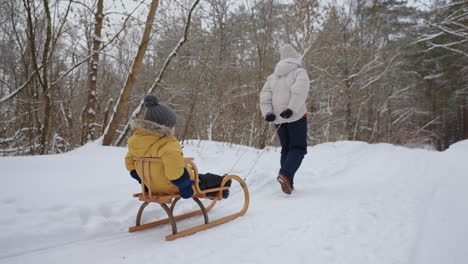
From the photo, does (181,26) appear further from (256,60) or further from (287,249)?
(287,249)

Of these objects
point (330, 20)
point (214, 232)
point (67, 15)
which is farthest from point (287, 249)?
point (330, 20)

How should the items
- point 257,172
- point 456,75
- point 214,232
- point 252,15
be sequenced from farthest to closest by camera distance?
point 456,75
point 252,15
point 257,172
point 214,232

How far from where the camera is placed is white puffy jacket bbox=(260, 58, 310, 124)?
3.74m

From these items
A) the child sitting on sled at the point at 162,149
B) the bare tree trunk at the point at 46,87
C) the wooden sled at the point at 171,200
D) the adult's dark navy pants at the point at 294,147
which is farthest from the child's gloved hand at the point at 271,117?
the bare tree trunk at the point at 46,87

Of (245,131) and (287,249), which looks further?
(245,131)

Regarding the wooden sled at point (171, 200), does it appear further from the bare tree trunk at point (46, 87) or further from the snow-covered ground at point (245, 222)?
the bare tree trunk at point (46, 87)

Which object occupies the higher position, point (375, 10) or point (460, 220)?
point (375, 10)

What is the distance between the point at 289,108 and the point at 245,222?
165cm

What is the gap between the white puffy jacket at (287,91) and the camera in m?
3.74

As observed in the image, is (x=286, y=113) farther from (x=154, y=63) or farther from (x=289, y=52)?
(x=154, y=63)

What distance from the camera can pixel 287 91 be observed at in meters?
3.92

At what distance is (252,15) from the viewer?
762 centimetres

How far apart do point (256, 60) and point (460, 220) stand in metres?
8.68

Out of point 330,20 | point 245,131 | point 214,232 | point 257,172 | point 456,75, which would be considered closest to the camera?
point 214,232
